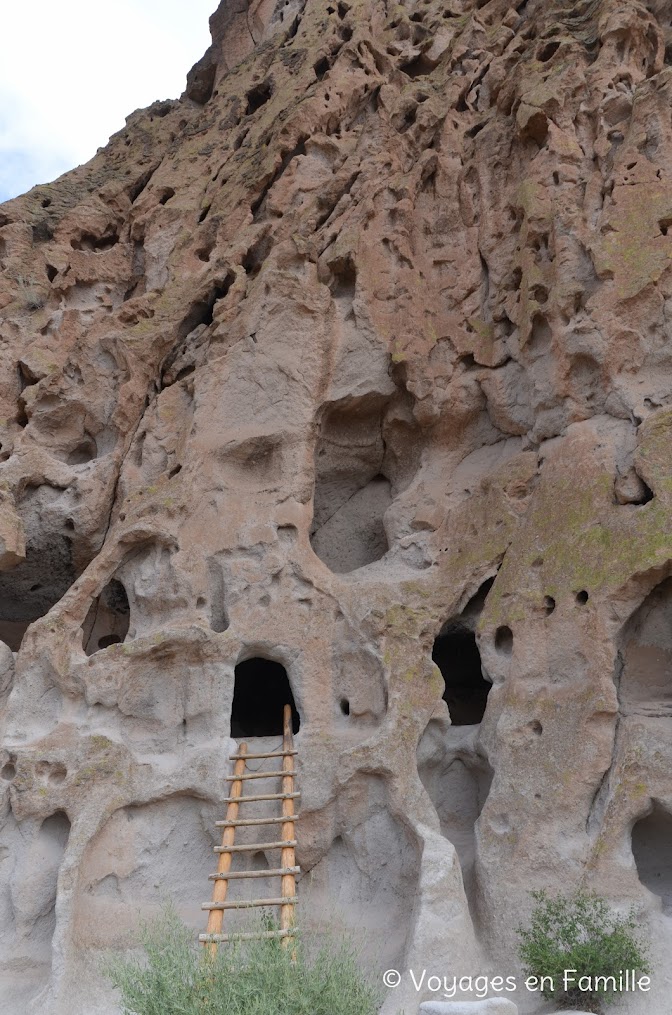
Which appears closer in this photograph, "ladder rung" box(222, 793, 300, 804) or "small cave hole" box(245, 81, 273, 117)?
"ladder rung" box(222, 793, 300, 804)

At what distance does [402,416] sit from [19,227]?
218 inches

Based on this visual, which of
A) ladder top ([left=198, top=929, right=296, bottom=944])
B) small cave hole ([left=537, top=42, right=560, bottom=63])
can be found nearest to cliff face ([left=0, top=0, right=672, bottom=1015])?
small cave hole ([left=537, top=42, right=560, bottom=63])

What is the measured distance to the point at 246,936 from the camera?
419cm

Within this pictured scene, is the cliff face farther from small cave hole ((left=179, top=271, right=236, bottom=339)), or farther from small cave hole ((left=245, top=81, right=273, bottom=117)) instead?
small cave hole ((left=245, top=81, right=273, bottom=117))

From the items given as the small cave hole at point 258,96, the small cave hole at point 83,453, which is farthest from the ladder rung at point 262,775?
the small cave hole at point 258,96

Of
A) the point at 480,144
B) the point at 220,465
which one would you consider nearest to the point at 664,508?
the point at 220,465

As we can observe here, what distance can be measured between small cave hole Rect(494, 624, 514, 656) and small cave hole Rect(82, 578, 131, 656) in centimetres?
368

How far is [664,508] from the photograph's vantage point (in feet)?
17.7

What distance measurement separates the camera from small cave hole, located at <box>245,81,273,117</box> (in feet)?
33.8

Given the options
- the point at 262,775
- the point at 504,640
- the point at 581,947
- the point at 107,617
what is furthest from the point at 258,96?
the point at 581,947

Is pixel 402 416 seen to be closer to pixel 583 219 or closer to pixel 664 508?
pixel 583 219

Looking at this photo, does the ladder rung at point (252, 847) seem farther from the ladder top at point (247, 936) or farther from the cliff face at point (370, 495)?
the ladder top at point (247, 936)

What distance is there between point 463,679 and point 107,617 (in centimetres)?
357

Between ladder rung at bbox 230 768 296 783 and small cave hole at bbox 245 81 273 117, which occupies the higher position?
small cave hole at bbox 245 81 273 117
